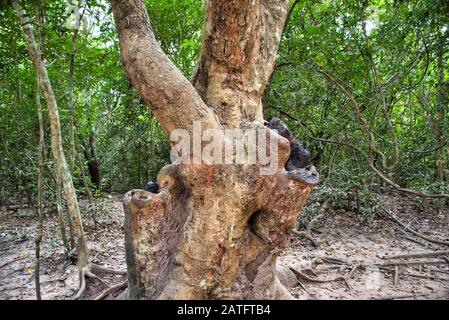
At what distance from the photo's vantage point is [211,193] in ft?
8.86

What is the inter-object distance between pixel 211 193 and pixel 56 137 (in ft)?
6.61

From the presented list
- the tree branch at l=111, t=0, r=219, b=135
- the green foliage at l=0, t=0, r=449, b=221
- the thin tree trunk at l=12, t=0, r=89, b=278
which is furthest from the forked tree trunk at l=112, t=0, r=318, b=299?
the green foliage at l=0, t=0, r=449, b=221

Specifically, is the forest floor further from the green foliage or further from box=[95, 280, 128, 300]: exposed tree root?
the green foliage

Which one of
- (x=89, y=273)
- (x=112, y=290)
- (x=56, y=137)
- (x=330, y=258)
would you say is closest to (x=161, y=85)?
(x=56, y=137)

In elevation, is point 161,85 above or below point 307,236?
above

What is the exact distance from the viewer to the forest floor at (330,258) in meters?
3.97

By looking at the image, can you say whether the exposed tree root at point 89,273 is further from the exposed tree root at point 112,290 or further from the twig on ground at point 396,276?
the twig on ground at point 396,276

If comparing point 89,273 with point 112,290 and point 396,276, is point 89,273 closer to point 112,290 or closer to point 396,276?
point 112,290

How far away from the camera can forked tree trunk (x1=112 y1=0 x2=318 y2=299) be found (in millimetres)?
2701

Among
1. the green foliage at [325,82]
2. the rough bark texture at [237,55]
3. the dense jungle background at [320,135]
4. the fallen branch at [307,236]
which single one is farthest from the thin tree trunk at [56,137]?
the fallen branch at [307,236]

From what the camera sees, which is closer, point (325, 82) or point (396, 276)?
point (396, 276)

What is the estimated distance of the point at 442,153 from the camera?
24.7 ft

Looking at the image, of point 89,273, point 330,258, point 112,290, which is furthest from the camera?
point 330,258

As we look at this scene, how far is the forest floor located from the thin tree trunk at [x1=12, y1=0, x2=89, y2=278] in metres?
0.46
